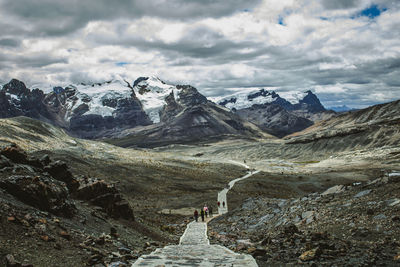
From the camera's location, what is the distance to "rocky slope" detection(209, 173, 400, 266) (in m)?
15.0

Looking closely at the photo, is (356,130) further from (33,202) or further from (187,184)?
(33,202)

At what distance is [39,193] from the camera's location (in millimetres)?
18734

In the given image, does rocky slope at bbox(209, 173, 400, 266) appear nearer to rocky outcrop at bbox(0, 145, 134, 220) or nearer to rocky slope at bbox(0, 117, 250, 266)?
rocky slope at bbox(0, 117, 250, 266)

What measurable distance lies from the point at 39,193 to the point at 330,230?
54.5 ft

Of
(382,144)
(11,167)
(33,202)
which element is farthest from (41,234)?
(382,144)

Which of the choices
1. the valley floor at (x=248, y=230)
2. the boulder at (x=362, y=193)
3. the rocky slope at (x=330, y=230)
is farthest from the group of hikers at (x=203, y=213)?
the boulder at (x=362, y=193)

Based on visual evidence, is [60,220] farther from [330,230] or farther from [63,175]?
[330,230]

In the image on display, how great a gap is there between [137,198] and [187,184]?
67.2 ft

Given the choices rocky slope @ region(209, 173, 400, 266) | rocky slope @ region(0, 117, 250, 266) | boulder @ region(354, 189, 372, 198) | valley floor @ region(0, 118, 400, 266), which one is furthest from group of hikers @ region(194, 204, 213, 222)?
boulder @ region(354, 189, 372, 198)

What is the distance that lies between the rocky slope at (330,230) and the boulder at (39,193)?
A: 10.0m

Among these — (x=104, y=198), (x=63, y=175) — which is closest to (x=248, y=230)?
(x=104, y=198)

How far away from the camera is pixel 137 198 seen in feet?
201

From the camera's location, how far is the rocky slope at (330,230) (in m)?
15.0

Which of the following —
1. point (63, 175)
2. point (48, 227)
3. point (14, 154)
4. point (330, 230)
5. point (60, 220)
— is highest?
point (14, 154)
